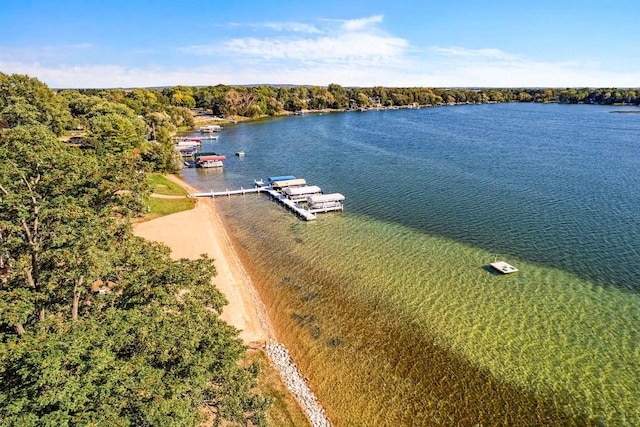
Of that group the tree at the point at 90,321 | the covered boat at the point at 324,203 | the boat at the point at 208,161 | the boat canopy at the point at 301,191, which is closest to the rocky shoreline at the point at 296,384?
the tree at the point at 90,321

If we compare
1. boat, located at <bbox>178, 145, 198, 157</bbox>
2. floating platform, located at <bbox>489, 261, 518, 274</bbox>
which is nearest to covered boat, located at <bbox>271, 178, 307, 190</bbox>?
floating platform, located at <bbox>489, 261, 518, 274</bbox>

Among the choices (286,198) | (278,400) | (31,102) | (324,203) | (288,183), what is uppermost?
(31,102)

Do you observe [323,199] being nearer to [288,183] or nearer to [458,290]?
[288,183]

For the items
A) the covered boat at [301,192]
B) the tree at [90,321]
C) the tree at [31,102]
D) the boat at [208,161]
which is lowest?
the covered boat at [301,192]

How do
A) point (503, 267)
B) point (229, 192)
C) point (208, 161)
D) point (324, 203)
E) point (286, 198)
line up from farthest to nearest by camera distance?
1. point (208, 161)
2. point (229, 192)
3. point (286, 198)
4. point (324, 203)
5. point (503, 267)

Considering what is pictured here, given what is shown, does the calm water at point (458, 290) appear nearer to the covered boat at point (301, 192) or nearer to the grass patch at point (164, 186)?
the covered boat at point (301, 192)

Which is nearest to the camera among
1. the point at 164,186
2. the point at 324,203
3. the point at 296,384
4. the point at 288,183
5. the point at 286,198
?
the point at 296,384

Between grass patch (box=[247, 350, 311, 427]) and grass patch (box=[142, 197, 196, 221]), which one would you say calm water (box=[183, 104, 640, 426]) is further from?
grass patch (box=[142, 197, 196, 221])

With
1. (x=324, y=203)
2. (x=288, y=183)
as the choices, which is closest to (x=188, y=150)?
(x=288, y=183)
